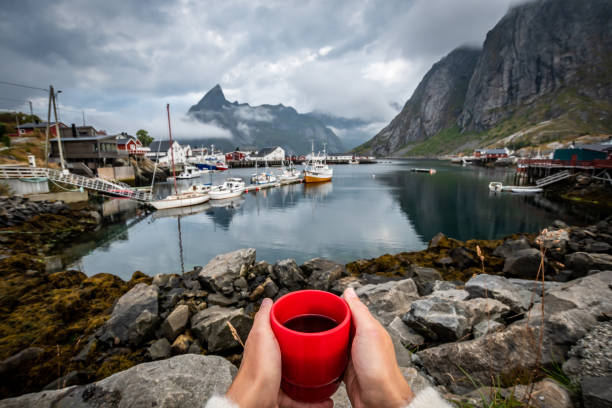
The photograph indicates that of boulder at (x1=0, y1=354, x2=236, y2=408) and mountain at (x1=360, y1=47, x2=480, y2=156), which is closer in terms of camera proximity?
boulder at (x1=0, y1=354, x2=236, y2=408)

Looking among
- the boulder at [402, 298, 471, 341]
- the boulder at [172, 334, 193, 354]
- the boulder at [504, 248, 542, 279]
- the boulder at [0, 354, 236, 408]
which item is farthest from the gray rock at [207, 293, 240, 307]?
the boulder at [504, 248, 542, 279]

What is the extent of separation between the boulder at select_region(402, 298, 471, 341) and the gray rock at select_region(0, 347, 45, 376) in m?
6.13

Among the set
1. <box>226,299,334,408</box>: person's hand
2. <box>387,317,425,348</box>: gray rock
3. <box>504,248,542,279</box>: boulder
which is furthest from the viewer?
<box>504,248,542,279</box>: boulder

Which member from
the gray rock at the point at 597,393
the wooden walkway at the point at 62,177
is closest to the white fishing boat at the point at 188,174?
the wooden walkway at the point at 62,177

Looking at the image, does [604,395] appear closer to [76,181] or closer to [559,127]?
[76,181]

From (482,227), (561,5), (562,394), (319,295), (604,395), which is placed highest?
(561,5)

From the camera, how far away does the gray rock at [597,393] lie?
177 cm

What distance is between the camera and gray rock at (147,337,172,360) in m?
4.52

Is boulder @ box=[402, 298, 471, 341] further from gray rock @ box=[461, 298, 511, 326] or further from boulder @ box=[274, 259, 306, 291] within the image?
boulder @ box=[274, 259, 306, 291]

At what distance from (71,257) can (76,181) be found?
1364 cm

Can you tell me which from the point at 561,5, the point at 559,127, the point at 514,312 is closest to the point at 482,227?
the point at 514,312

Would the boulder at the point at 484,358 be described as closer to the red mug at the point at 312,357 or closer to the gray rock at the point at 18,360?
the red mug at the point at 312,357

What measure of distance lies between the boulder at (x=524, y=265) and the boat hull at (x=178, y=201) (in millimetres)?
26737

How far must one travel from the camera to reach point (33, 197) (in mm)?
20031
